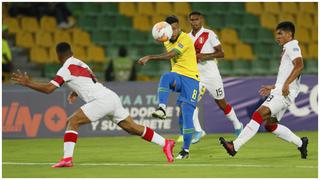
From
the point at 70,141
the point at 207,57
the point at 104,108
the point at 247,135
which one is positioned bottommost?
the point at 247,135

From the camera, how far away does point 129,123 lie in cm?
1142

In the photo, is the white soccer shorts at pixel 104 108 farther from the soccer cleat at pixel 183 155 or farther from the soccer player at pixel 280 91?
the soccer player at pixel 280 91

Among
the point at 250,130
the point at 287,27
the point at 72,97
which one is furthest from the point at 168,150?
the point at 287,27

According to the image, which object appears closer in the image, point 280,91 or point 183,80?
point 280,91

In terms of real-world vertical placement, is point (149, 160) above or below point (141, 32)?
below

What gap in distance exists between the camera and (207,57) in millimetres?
14180

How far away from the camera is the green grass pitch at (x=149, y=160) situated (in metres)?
10.3

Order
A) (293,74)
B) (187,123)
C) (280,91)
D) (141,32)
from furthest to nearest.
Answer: (141,32) → (187,123) → (280,91) → (293,74)

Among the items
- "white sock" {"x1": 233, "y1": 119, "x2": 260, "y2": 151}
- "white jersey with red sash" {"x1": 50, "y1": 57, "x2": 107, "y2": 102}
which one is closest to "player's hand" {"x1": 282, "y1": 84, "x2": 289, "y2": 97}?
"white sock" {"x1": 233, "y1": 119, "x2": 260, "y2": 151}

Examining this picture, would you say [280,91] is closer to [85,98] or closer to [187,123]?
[187,123]

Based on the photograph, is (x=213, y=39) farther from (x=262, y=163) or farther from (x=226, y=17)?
(x=226, y=17)

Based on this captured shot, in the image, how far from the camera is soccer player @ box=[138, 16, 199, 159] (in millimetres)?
11906

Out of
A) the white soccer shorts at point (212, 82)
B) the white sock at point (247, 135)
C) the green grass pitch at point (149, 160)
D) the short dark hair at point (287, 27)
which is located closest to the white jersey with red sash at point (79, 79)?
the green grass pitch at point (149, 160)

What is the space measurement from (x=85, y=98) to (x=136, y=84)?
532 cm
